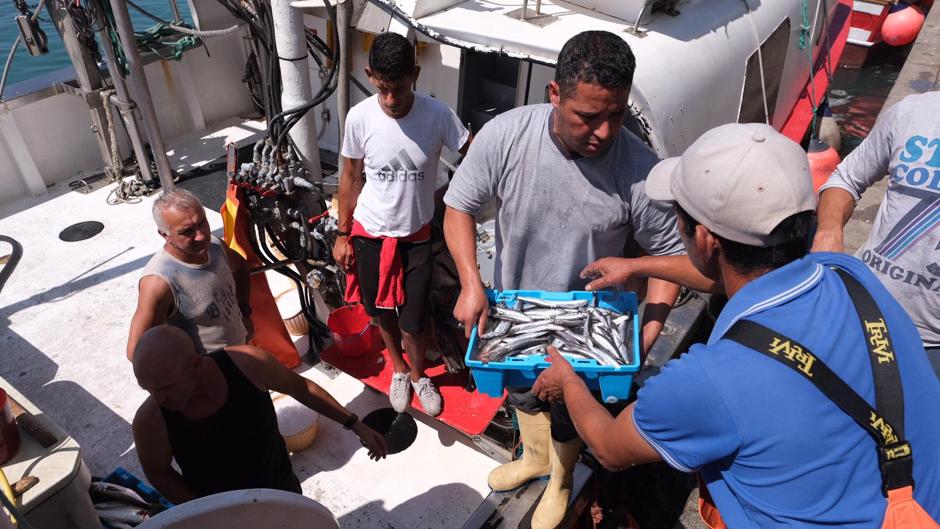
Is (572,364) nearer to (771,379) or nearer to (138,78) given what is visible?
(771,379)

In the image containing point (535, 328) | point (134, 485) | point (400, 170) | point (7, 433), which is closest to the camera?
point (7, 433)

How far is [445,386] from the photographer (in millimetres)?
4578

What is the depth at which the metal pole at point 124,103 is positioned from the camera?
6309mm

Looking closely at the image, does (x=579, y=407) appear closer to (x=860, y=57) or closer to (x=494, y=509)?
(x=494, y=509)

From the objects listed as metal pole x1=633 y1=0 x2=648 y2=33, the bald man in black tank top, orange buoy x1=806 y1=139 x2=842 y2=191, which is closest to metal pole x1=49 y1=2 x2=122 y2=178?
the bald man in black tank top

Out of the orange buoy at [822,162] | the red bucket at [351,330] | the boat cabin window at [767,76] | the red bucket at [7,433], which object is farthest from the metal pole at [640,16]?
the red bucket at [7,433]

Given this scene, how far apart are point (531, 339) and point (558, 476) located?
0.92m

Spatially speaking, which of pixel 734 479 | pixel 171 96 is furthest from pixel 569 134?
pixel 171 96

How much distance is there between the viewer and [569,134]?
8.53 ft

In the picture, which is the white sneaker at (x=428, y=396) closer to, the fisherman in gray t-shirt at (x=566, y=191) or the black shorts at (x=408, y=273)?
the black shorts at (x=408, y=273)

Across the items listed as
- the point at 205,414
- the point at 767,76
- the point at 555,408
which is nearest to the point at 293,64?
the point at 205,414

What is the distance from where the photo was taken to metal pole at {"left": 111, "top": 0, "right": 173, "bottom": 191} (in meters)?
5.15

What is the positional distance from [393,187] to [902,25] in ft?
47.9

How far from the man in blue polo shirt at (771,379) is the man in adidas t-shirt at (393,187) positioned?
2.19 m
